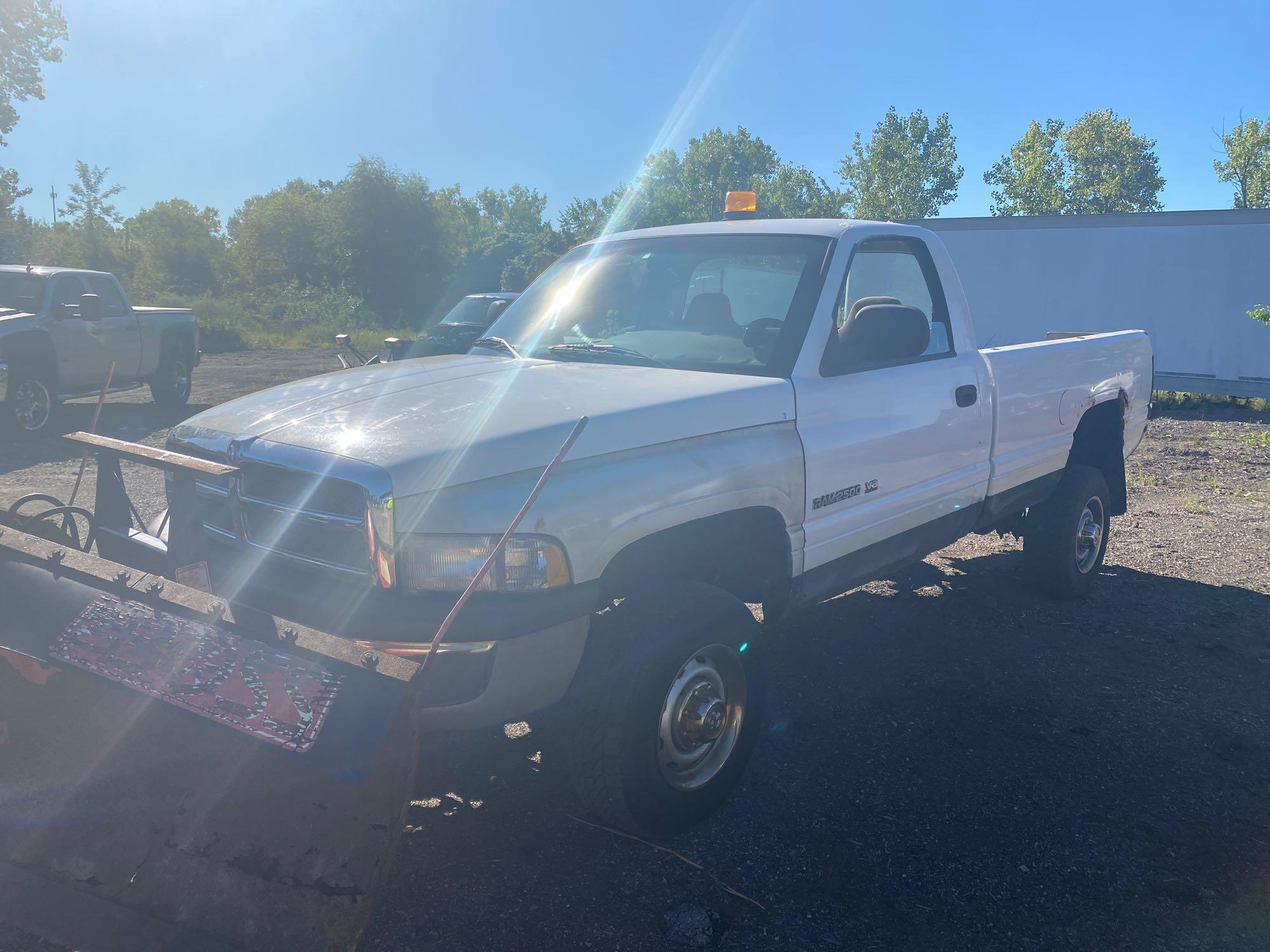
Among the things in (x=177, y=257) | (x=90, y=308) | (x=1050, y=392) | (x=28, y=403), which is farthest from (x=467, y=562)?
(x=177, y=257)

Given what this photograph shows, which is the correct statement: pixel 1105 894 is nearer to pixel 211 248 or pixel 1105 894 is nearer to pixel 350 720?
pixel 350 720

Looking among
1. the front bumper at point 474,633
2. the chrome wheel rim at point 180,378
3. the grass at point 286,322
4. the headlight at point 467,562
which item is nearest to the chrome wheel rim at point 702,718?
the front bumper at point 474,633

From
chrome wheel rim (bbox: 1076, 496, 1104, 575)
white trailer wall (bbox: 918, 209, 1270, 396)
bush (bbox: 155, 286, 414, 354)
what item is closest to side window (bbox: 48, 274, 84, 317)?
chrome wheel rim (bbox: 1076, 496, 1104, 575)

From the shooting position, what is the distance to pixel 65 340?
11375mm

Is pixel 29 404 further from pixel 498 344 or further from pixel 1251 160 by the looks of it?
pixel 1251 160

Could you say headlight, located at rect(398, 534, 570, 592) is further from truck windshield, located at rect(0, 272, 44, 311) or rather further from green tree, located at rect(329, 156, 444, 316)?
green tree, located at rect(329, 156, 444, 316)

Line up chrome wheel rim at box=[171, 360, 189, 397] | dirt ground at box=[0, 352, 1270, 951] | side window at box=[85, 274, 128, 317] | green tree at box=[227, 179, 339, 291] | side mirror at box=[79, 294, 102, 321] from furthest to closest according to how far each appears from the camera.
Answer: green tree at box=[227, 179, 339, 291] < chrome wheel rim at box=[171, 360, 189, 397] < side window at box=[85, 274, 128, 317] < side mirror at box=[79, 294, 102, 321] < dirt ground at box=[0, 352, 1270, 951]

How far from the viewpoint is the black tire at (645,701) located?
2.85 metres

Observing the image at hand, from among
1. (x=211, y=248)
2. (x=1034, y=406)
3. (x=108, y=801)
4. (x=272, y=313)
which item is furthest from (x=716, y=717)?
(x=211, y=248)

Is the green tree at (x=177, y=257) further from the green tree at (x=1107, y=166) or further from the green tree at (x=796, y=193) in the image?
the green tree at (x=1107, y=166)

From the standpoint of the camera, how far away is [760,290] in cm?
402

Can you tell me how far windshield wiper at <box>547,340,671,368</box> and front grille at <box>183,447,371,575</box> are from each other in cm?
141

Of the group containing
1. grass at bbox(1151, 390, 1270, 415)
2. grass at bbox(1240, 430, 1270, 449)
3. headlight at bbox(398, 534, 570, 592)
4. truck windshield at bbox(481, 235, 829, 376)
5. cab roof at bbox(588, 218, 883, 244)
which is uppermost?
cab roof at bbox(588, 218, 883, 244)

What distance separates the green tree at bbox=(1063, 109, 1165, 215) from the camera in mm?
61906
